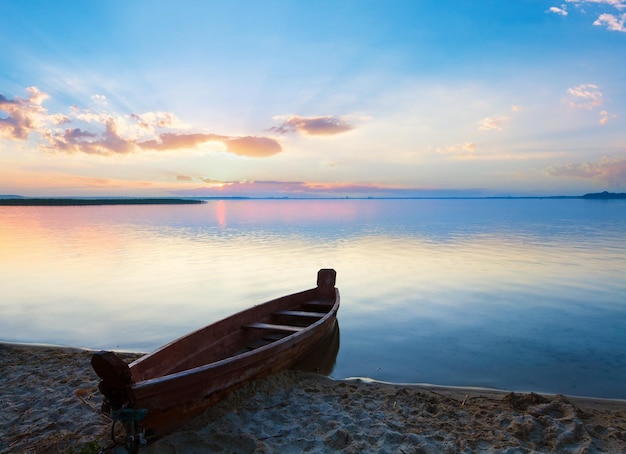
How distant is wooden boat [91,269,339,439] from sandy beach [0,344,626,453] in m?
0.25

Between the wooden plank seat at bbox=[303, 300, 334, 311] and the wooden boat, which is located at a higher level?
the wooden boat

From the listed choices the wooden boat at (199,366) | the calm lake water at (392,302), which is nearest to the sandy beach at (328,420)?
the wooden boat at (199,366)

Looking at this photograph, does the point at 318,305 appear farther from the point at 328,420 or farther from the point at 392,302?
the point at 328,420

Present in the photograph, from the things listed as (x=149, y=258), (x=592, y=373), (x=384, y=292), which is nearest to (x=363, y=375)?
(x=592, y=373)

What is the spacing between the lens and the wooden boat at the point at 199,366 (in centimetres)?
425

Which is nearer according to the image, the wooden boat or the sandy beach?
the wooden boat

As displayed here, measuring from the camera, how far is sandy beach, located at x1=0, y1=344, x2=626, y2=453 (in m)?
4.89

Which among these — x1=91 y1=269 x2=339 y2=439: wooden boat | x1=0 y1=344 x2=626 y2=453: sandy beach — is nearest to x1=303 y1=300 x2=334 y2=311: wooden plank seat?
x1=91 y1=269 x2=339 y2=439: wooden boat

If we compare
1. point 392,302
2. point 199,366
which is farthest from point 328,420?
point 392,302

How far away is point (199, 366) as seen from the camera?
21.1 feet

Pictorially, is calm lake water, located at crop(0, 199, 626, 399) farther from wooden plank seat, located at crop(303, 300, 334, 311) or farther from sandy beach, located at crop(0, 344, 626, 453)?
sandy beach, located at crop(0, 344, 626, 453)

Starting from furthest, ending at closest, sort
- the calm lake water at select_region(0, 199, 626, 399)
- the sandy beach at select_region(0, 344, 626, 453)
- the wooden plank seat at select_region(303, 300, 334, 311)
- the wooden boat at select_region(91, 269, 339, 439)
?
the wooden plank seat at select_region(303, 300, 334, 311) → the calm lake water at select_region(0, 199, 626, 399) → the sandy beach at select_region(0, 344, 626, 453) → the wooden boat at select_region(91, 269, 339, 439)

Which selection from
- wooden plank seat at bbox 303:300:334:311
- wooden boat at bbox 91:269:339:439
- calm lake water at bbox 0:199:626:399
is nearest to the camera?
wooden boat at bbox 91:269:339:439

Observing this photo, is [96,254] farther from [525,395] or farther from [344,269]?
[525,395]
